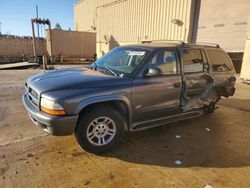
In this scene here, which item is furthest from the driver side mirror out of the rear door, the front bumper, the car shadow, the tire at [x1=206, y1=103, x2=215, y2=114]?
the tire at [x1=206, y1=103, x2=215, y2=114]

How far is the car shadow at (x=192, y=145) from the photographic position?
10.7 feet

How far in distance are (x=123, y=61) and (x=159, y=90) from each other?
92cm

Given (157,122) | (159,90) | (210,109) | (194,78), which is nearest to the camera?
(159,90)

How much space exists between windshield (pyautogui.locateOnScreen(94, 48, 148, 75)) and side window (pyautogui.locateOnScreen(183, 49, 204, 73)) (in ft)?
3.05

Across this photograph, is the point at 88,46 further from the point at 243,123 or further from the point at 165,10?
the point at 243,123

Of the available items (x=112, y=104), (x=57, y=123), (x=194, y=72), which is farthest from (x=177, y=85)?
(x=57, y=123)

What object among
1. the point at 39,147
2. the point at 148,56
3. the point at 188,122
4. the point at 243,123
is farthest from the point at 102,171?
the point at 243,123

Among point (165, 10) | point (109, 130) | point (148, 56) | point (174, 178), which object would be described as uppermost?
point (165, 10)

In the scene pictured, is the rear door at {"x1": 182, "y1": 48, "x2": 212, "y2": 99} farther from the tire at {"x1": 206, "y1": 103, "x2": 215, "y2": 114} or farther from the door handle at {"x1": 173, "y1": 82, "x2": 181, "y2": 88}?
the tire at {"x1": 206, "y1": 103, "x2": 215, "y2": 114}

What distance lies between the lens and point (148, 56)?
3.68 m

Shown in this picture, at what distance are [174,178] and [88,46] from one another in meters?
23.2

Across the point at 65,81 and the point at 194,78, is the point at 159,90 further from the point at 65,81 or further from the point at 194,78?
the point at 65,81

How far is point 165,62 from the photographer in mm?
3916

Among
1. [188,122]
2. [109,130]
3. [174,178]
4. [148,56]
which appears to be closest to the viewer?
[174,178]
